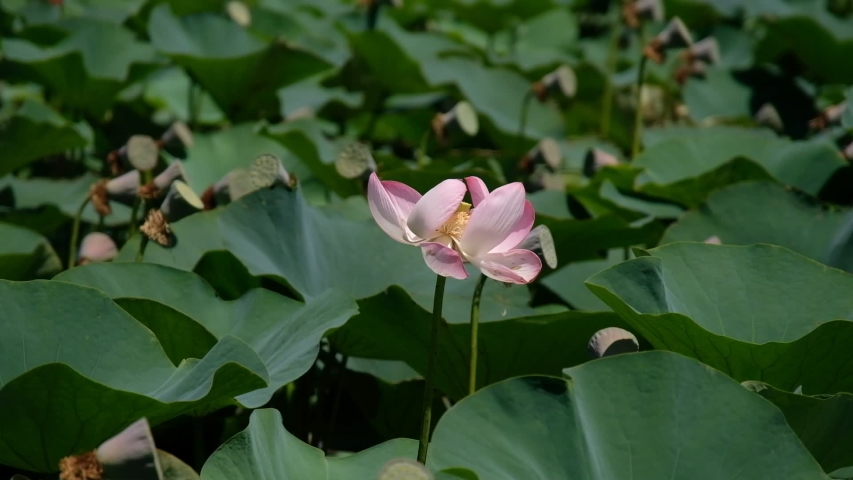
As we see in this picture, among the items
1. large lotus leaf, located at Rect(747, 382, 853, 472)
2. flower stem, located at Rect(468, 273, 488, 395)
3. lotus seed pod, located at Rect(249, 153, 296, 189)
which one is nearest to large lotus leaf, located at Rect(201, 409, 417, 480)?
flower stem, located at Rect(468, 273, 488, 395)

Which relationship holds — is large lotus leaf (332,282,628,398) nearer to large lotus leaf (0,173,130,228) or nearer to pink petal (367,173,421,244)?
pink petal (367,173,421,244)

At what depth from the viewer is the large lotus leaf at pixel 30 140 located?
2.14m

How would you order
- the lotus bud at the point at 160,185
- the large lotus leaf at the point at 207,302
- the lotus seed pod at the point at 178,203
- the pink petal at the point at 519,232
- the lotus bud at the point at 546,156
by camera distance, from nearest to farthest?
the pink petal at the point at 519,232 < the large lotus leaf at the point at 207,302 < the lotus seed pod at the point at 178,203 < the lotus bud at the point at 160,185 < the lotus bud at the point at 546,156

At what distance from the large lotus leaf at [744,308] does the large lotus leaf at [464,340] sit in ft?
0.36

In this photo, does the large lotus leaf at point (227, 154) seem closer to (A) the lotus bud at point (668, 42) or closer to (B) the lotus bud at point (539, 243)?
(A) the lotus bud at point (668, 42)

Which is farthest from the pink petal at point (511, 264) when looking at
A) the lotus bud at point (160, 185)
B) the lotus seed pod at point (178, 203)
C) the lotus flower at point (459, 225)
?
the lotus bud at point (160, 185)

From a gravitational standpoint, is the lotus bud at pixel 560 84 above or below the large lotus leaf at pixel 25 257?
above

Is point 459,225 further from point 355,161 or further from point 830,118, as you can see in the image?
point 830,118

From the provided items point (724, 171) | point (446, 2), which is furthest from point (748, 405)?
point (446, 2)

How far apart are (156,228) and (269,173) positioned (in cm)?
20

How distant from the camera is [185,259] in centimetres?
169

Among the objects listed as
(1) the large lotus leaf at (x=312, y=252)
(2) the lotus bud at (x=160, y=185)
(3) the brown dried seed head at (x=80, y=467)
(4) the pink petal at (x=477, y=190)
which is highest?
(4) the pink petal at (x=477, y=190)

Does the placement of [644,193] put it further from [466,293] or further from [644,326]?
[644,326]

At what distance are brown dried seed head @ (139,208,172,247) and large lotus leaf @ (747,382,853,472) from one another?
90 cm
